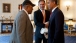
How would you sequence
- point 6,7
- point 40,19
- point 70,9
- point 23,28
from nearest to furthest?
1. point 23,28
2. point 40,19
3. point 6,7
4. point 70,9

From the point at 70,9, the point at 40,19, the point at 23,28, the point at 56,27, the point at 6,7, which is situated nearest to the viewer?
the point at 23,28

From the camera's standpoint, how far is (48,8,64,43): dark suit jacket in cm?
218

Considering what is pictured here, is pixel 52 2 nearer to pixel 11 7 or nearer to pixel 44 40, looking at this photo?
pixel 44 40

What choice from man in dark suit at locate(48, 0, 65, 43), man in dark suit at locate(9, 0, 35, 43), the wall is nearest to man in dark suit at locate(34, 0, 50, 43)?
man in dark suit at locate(48, 0, 65, 43)

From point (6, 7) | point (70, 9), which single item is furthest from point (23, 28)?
point (70, 9)

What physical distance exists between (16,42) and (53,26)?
2.20ft

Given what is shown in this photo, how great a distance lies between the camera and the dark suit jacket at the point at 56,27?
2184 mm

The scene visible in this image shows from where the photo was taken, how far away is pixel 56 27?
221cm

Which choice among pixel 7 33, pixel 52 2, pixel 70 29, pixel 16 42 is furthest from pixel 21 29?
pixel 70 29

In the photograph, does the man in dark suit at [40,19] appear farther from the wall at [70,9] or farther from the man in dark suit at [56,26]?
the wall at [70,9]

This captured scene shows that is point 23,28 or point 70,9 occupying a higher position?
point 70,9

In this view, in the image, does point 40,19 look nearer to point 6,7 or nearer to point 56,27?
point 56,27

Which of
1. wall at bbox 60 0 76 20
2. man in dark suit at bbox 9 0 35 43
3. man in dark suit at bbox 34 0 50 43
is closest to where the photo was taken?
man in dark suit at bbox 9 0 35 43

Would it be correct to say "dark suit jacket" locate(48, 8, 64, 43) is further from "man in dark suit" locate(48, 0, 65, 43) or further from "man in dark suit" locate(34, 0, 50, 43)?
"man in dark suit" locate(34, 0, 50, 43)
